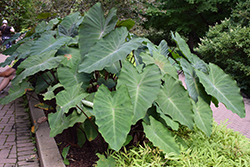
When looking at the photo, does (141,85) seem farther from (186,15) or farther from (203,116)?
(186,15)

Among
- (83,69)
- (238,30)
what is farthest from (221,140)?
(238,30)

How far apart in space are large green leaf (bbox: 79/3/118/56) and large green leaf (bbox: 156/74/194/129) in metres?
0.90

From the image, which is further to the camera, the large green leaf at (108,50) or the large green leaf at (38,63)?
the large green leaf at (38,63)

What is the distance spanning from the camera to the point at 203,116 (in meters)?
2.00

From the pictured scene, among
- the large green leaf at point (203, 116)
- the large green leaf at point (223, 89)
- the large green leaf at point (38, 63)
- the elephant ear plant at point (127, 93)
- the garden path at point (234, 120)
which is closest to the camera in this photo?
the elephant ear plant at point (127, 93)

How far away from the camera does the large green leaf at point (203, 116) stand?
1.92m

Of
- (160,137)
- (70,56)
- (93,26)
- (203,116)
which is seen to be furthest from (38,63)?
(203,116)

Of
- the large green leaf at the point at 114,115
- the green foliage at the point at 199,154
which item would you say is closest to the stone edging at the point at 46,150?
the green foliage at the point at 199,154

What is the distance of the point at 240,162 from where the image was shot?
1.86m

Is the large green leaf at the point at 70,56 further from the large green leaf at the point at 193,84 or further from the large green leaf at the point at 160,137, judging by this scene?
the large green leaf at the point at 193,84

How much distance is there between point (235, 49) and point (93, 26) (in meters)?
4.93

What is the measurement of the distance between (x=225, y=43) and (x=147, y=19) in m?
5.33

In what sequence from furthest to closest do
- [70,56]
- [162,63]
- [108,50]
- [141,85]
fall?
[70,56], [162,63], [108,50], [141,85]

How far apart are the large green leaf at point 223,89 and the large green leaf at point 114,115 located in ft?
3.00
